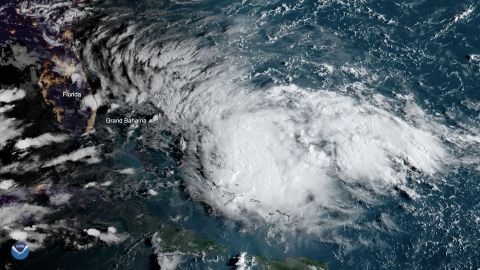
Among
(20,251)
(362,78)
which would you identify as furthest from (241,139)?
(20,251)

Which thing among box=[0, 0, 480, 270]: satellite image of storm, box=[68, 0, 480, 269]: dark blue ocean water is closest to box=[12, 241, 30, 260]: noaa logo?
box=[0, 0, 480, 270]: satellite image of storm

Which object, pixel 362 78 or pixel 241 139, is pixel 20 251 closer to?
pixel 241 139

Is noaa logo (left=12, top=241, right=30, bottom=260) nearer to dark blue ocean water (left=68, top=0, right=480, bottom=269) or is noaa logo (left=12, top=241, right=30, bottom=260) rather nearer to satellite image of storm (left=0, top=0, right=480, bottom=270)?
satellite image of storm (left=0, top=0, right=480, bottom=270)

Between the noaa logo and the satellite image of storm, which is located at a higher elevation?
the satellite image of storm

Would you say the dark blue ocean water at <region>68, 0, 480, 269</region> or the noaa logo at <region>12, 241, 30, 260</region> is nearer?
the noaa logo at <region>12, 241, 30, 260</region>

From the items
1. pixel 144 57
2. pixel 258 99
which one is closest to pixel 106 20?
pixel 144 57

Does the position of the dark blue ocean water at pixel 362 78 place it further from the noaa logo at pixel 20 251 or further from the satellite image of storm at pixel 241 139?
the noaa logo at pixel 20 251

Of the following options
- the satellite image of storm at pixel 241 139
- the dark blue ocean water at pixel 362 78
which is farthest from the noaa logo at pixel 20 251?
the dark blue ocean water at pixel 362 78

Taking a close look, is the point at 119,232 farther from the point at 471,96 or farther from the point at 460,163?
the point at 471,96
